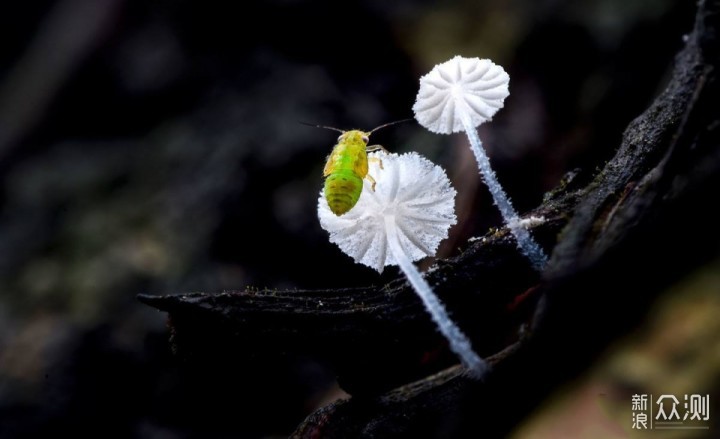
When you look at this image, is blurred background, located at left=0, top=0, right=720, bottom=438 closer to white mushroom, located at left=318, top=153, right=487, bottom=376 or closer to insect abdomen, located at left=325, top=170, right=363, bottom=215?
white mushroom, located at left=318, top=153, right=487, bottom=376

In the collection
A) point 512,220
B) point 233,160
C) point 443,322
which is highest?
point 233,160

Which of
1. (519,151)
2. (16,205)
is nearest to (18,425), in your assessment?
(16,205)

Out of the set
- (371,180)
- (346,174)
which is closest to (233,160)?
(371,180)

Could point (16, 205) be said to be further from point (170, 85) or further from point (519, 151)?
point (519, 151)

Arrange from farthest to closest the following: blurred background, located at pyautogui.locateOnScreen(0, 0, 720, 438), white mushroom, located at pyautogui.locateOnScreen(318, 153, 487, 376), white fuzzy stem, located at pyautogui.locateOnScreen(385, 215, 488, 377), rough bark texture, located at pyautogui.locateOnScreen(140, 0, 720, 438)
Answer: blurred background, located at pyautogui.locateOnScreen(0, 0, 720, 438), white mushroom, located at pyautogui.locateOnScreen(318, 153, 487, 376), white fuzzy stem, located at pyautogui.locateOnScreen(385, 215, 488, 377), rough bark texture, located at pyautogui.locateOnScreen(140, 0, 720, 438)

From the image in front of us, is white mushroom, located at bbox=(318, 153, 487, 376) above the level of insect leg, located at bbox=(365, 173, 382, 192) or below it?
below

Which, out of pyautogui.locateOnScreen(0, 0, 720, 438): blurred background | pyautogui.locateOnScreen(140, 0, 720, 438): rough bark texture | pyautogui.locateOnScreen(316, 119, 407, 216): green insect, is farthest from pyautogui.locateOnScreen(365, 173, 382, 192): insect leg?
pyautogui.locateOnScreen(0, 0, 720, 438): blurred background

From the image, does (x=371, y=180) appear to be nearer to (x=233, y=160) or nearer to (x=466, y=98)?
(x=466, y=98)

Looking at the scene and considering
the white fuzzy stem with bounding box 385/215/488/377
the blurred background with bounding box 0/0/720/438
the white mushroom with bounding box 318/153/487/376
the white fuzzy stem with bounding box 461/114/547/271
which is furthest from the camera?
the blurred background with bounding box 0/0/720/438
